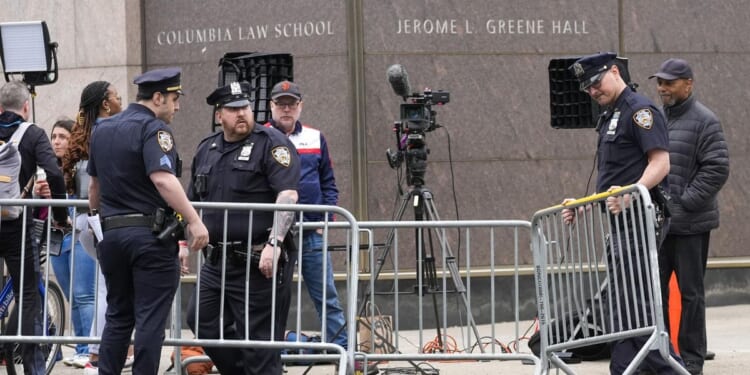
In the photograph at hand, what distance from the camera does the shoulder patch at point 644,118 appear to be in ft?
25.3

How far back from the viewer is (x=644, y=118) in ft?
25.4

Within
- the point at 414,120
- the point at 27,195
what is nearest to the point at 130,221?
the point at 27,195

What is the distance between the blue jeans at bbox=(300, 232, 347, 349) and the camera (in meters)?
9.34

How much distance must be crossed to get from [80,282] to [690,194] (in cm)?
406

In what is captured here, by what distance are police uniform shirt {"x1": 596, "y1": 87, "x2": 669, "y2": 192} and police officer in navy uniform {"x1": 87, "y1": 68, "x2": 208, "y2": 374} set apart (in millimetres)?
2335

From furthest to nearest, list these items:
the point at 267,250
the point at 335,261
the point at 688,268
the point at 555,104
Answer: the point at 335,261, the point at 555,104, the point at 688,268, the point at 267,250

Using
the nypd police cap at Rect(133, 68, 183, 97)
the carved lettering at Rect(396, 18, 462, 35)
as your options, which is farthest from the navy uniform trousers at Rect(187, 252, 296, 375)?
the carved lettering at Rect(396, 18, 462, 35)

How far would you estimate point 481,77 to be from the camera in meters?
12.6

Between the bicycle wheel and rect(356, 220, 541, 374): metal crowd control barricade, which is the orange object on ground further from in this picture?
the bicycle wheel

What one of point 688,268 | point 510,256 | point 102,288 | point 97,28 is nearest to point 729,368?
point 688,268

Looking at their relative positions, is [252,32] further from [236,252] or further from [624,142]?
[624,142]

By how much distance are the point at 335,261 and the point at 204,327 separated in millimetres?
4525

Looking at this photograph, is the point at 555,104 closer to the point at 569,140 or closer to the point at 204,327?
the point at 569,140

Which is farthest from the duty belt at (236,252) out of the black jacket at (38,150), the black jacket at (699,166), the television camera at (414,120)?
the black jacket at (699,166)
